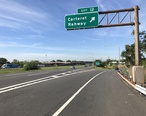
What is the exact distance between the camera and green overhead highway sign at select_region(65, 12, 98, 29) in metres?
23.5

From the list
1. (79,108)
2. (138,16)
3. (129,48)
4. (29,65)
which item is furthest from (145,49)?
(79,108)

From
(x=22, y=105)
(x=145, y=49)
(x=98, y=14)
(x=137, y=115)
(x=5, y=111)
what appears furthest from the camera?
(x=145, y=49)

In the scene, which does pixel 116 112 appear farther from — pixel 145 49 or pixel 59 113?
pixel 145 49

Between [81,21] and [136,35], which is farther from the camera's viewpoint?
[81,21]

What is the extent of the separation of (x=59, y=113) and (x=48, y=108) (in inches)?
36.0

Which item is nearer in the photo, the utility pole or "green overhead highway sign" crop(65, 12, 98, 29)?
the utility pole

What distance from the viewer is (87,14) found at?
79.6ft

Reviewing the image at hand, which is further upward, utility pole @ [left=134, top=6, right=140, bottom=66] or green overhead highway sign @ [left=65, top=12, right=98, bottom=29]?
green overhead highway sign @ [left=65, top=12, right=98, bottom=29]

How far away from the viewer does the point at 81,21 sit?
2420 cm

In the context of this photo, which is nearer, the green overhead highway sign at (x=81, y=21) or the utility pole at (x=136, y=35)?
the utility pole at (x=136, y=35)

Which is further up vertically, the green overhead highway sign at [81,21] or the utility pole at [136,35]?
the green overhead highway sign at [81,21]

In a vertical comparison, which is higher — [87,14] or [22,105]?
[87,14]

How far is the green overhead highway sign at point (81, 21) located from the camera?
2355 cm

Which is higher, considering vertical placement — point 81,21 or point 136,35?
point 81,21
